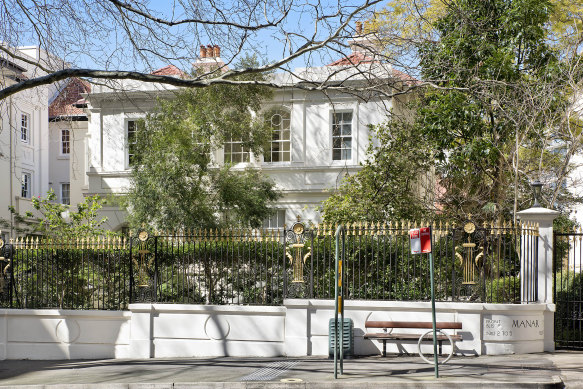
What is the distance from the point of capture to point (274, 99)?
2589 cm

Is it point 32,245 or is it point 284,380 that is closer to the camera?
point 284,380

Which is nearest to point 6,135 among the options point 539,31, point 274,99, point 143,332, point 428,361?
point 274,99

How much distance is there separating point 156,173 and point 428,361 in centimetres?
1168

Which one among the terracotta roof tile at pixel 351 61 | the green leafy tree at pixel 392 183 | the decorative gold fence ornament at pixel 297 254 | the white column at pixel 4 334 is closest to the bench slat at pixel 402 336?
the decorative gold fence ornament at pixel 297 254

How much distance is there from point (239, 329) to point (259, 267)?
125 cm

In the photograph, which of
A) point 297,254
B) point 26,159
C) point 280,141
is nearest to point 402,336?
point 297,254

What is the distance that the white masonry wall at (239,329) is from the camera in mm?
12969

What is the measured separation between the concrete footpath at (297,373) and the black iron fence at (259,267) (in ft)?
4.33

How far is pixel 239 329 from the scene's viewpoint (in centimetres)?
1371

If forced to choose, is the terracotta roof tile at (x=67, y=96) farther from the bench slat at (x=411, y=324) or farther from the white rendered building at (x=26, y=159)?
the white rendered building at (x=26, y=159)

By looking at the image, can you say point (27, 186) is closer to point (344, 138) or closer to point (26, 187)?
point (26, 187)

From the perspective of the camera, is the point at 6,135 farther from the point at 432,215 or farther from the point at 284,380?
the point at 284,380

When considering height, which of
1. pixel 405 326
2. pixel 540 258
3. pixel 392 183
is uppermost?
pixel 392 183

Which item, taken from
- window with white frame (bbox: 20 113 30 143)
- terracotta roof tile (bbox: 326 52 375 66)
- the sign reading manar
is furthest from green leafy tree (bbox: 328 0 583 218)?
window with white frame (bbox: 20 113 30 143)
